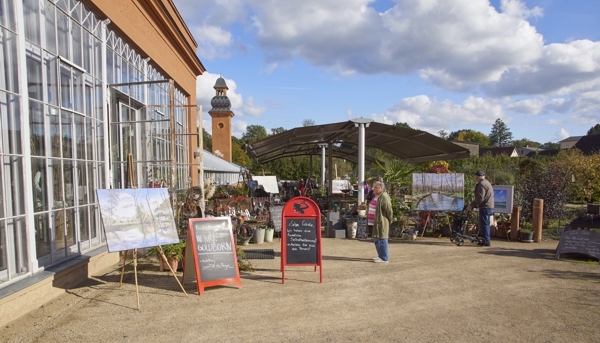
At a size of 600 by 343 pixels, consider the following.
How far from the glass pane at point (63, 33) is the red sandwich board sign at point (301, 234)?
4155mm

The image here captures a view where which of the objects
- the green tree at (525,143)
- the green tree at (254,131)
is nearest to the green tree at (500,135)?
the green tree at (525,143)

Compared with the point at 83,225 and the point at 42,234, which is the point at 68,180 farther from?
the point at 42,234

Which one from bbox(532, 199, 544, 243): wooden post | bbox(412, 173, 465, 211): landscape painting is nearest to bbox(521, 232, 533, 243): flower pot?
bbox(532, 199, 544, 243): wooden post

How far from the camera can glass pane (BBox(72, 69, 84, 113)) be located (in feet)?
21.7

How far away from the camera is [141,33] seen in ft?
31.0

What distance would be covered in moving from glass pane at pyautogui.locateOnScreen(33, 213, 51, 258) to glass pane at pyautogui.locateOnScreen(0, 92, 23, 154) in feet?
3.19

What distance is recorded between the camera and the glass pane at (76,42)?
6.62m

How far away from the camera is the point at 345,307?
531cm

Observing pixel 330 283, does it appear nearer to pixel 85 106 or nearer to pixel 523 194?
pixel 85 106

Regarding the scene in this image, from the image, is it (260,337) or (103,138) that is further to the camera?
(103,138)

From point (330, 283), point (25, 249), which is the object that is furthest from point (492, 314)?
point (25, 249)

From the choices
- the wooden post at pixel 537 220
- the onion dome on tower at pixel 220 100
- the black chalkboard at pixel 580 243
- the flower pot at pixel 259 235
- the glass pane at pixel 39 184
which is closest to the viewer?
the glass pane at pixel 39 184

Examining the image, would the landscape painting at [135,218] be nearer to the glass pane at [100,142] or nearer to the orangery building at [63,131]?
the orangery building at [63,131]

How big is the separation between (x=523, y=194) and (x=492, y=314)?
9.12 meters
